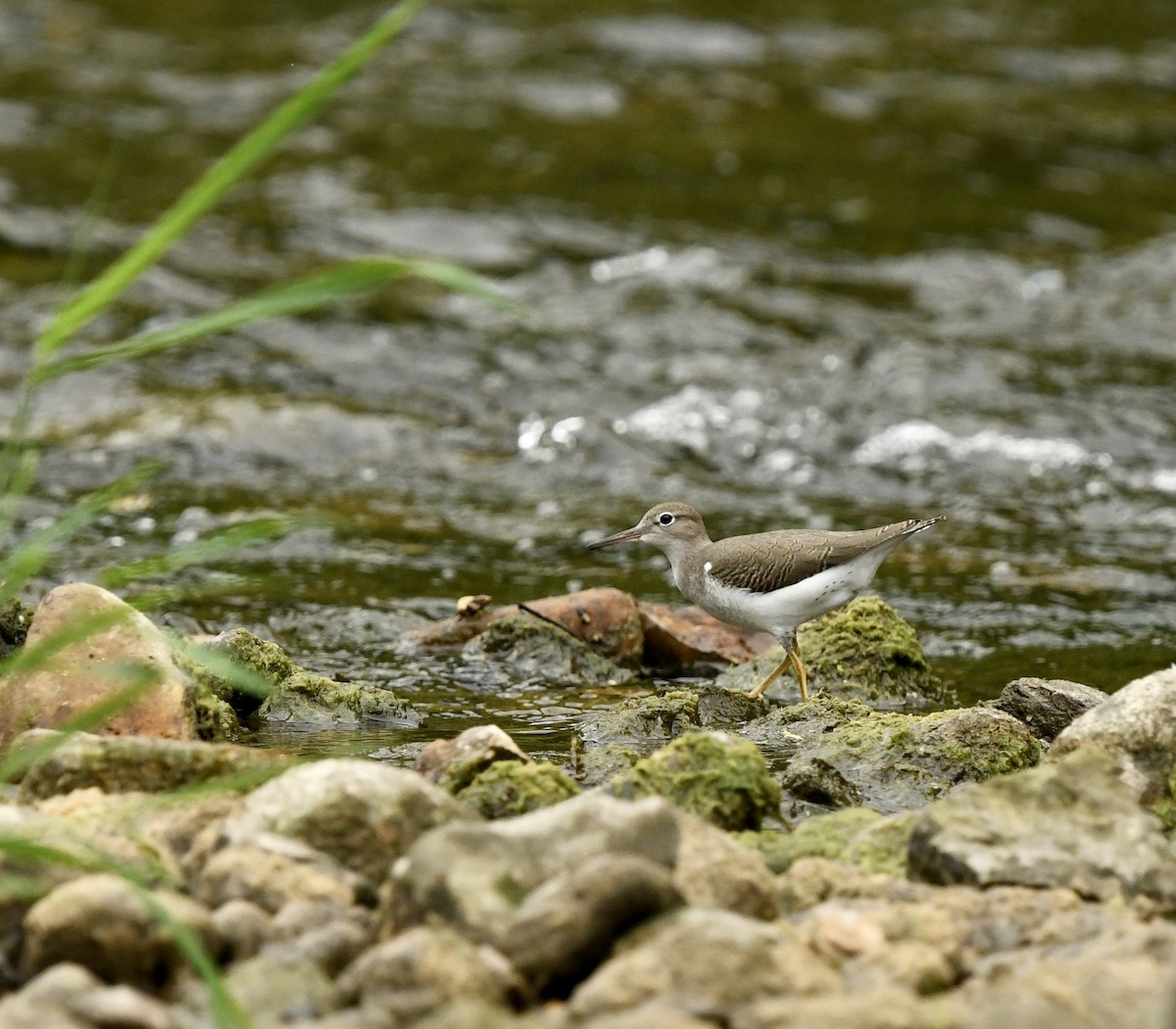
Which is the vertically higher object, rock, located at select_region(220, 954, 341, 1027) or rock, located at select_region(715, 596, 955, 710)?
rock, located at select_region(220, 954, 341, 1027)

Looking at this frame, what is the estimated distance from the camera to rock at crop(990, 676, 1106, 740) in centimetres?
602

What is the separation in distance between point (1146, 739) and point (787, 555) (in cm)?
238

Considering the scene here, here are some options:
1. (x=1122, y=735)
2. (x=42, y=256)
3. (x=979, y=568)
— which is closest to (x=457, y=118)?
(x=42, y=256)

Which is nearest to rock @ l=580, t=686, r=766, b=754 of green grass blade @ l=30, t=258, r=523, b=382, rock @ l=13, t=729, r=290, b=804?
rock @ l=13, t=729, r=290, b=804

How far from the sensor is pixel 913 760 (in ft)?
18.8

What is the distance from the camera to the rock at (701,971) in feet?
11.4

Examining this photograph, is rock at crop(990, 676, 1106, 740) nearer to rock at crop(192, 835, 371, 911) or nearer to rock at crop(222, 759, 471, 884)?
rock at crop(222, 759, 471, 884)

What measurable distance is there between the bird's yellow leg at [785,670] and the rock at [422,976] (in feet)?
10.7

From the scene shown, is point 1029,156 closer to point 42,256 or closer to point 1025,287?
point 1025,287

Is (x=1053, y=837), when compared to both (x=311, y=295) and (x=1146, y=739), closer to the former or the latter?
(x=1146, y=739)

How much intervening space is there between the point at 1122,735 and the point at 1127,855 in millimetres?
823

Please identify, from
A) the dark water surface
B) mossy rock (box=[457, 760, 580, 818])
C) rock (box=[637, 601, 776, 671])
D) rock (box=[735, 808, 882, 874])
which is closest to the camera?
rock (box=[735, 808, 882, 874])

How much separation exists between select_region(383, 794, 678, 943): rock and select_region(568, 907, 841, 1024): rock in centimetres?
26

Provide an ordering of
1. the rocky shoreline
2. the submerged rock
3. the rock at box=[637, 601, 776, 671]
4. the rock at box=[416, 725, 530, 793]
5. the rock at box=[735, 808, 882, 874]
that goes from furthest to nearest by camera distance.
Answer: the rock at box=[637, 601, 776, 671] < the submerged rock < the rock at box=[416, 725, 530, 793] < the rock at box=[735, 808, 882, 874] < the rocky shoreline
